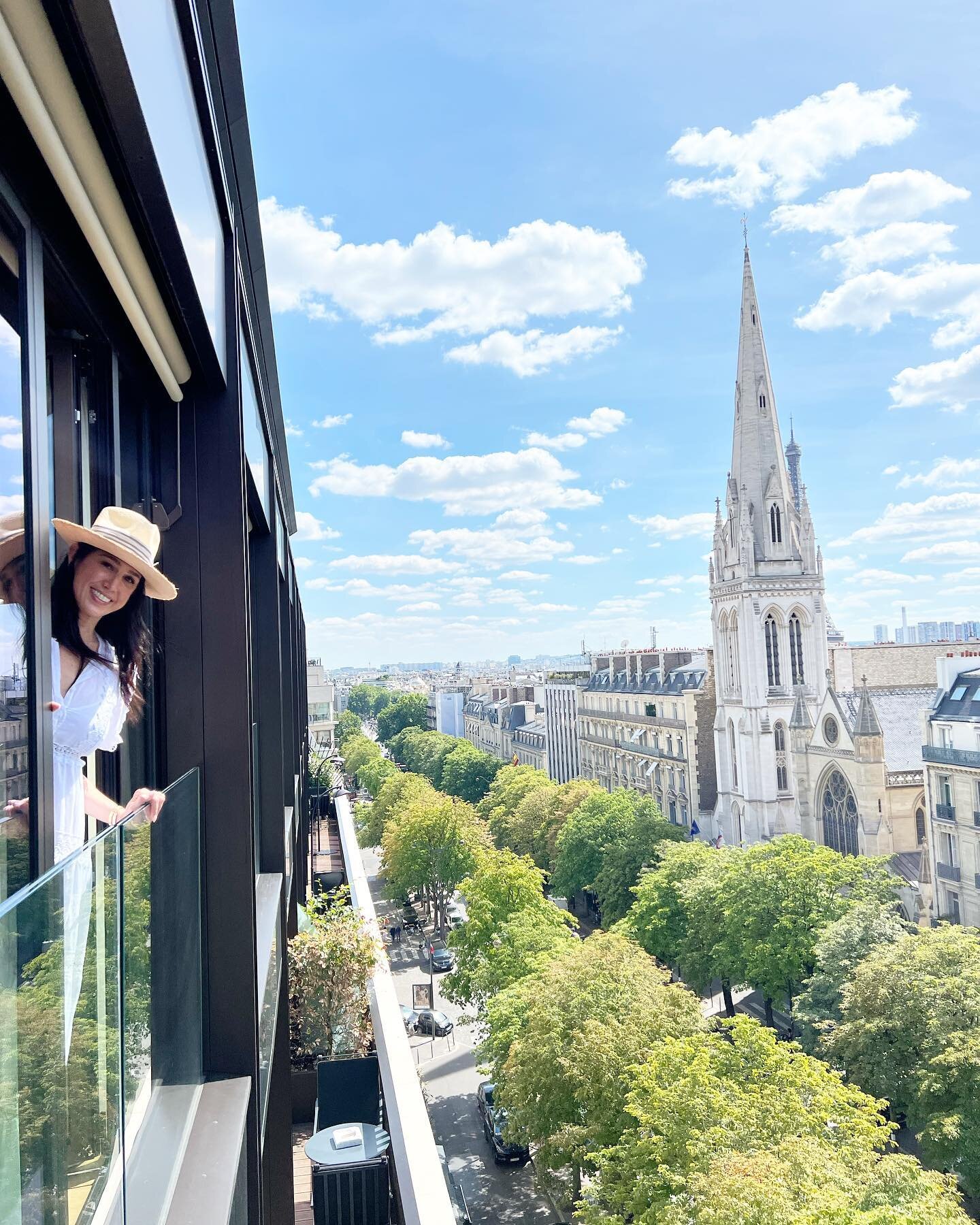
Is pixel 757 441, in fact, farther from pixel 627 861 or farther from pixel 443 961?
pixel 443 961

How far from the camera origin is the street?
21531mm

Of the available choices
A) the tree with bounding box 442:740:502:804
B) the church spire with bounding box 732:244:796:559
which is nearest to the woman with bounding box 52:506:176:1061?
the church spire with bounding box 732:244:796:559

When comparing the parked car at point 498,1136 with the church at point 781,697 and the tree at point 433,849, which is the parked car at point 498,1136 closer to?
the tree at point 433,849

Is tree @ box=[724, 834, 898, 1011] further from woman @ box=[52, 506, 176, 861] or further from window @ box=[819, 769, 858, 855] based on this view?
woman @ box=[52, 506, 176, 861]

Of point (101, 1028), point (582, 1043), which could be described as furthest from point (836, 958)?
point (101, 1028)

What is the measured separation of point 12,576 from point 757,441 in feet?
211

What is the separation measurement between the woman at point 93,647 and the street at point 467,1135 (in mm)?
22456

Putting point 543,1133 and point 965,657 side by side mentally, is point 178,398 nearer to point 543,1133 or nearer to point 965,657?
point 543,1133

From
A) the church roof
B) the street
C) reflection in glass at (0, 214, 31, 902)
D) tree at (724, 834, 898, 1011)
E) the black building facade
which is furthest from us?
the church roof

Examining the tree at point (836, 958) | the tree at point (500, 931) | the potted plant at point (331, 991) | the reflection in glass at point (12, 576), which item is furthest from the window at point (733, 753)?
the reflection in glass at point (12, 576)

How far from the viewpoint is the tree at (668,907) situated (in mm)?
32062

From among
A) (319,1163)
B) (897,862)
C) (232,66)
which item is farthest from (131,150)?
(897,862)

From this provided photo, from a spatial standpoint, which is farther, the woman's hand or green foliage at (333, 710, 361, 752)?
green foliage at (333, 710, 361, 752)

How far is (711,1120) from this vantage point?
1430cm
